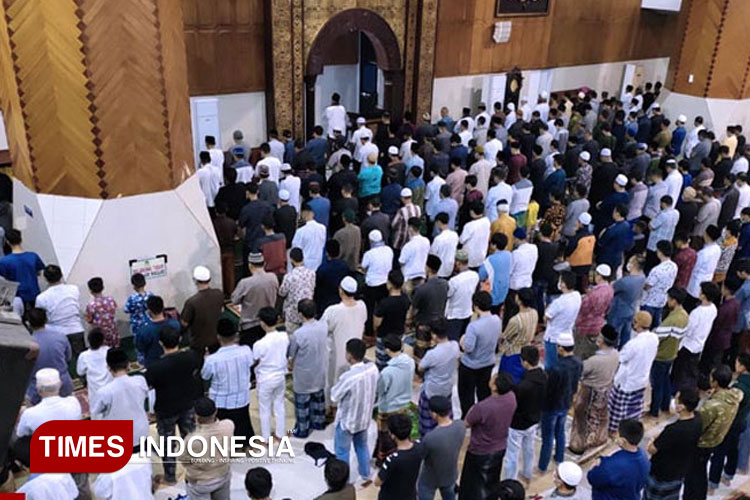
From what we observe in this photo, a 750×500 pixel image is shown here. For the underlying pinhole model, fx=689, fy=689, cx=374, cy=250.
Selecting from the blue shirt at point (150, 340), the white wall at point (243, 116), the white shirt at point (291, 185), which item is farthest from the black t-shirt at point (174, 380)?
the white wall at point (243, 116)

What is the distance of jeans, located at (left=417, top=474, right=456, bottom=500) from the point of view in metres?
4.70

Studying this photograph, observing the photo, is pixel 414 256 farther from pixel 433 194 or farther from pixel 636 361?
pixel 636 361

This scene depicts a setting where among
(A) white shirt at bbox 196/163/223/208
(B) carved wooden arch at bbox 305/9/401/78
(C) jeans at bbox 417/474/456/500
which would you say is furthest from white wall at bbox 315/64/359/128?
(C) jeans at bbox 417/474/456/500

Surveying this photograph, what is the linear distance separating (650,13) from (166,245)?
634 inches

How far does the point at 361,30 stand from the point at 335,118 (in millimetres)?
1750

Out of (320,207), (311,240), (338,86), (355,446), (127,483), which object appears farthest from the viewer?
(338,86)

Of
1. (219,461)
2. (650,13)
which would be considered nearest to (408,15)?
(650,13)

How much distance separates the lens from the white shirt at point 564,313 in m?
5.95

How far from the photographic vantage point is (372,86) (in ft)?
47.5

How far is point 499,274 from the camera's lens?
675 cm

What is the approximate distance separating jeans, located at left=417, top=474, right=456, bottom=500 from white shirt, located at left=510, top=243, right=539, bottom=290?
106 inches

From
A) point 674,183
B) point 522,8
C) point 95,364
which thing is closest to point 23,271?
point 95,364

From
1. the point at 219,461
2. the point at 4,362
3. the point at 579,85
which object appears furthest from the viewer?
→ the point at 579,85

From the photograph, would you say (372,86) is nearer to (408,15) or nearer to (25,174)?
(408,15)
